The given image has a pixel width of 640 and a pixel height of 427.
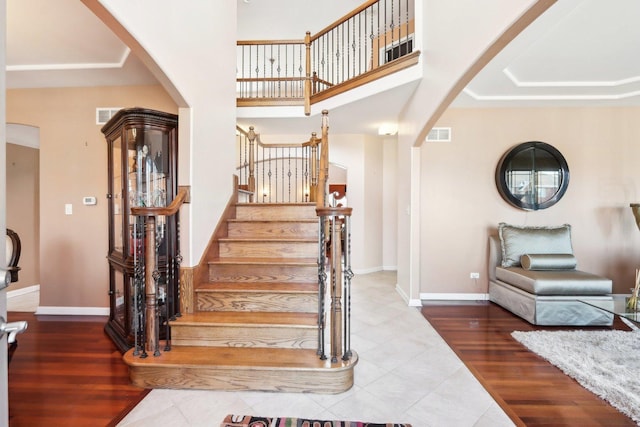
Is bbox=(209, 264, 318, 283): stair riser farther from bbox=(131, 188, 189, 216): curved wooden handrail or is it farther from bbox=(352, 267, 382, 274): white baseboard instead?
bbox=(352, 267, 382, 274): white baseboard

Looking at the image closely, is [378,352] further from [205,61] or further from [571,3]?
[205,61]

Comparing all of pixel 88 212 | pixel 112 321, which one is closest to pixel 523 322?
pixel 112 321

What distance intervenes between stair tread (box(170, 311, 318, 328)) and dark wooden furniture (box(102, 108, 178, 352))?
1.13 feet

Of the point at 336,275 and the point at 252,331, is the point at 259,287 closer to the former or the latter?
the point at 252,331

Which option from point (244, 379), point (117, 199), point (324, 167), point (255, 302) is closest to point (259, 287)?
point (255, 302)

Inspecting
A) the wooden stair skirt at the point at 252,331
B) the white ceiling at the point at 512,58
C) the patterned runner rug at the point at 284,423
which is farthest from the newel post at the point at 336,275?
the white ceiling at the point at 512,58

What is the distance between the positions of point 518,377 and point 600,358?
889mm

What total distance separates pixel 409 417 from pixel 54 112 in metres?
4.87

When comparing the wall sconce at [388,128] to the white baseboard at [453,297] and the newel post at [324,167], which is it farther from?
the white baseboard at [453,297]

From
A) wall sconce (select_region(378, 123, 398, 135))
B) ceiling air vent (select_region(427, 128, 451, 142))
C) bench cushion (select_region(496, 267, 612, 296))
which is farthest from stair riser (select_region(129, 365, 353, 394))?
wall sconce (select_region(378, 123, 398, 135))

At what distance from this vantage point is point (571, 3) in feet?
5.78

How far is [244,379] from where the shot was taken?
6.60 ft

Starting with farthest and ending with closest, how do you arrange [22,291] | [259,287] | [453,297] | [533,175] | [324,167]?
[22,291] → [453,297] → [533,175] → [324,167] → [259,287]

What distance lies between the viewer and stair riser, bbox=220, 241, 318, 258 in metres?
2.98
